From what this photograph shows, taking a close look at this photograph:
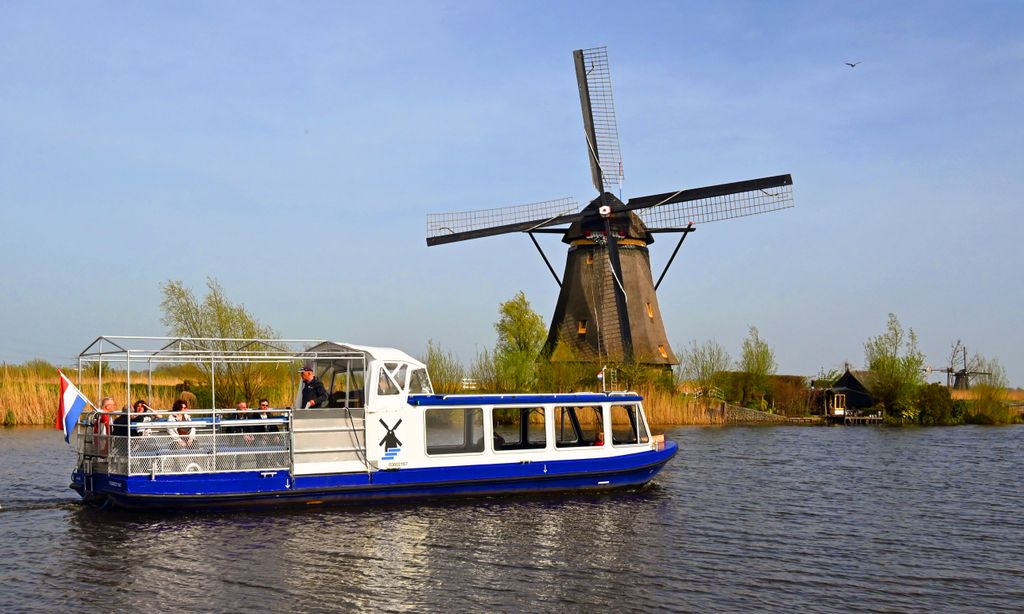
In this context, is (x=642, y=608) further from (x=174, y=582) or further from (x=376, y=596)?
(x=174, y=582)

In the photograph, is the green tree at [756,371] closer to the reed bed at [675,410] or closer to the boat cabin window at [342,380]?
the reed bed at [675,410]

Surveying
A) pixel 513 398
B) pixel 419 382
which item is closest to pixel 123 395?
pixel 419 382

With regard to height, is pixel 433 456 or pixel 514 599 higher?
pixel 433 456

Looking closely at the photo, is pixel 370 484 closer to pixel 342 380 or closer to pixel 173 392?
pixel 342 380

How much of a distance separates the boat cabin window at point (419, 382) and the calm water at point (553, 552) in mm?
2467

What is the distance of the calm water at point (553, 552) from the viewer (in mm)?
12984

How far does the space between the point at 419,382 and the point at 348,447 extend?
8.11ft

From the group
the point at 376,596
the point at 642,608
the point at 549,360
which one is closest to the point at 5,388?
the point at 549,360

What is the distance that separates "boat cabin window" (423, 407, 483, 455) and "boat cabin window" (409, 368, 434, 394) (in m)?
0.73

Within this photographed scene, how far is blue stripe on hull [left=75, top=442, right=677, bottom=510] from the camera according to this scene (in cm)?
1778

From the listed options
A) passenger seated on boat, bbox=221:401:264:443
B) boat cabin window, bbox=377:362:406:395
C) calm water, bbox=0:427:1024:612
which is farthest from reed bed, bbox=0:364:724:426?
boat cabin window, bbox=377:362:406:395

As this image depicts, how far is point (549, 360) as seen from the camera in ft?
157

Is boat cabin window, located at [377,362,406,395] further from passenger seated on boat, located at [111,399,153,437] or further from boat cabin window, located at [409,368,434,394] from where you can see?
passenger seated on boat, located at [111,399,153,437]

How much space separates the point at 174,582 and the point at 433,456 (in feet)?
23.8
